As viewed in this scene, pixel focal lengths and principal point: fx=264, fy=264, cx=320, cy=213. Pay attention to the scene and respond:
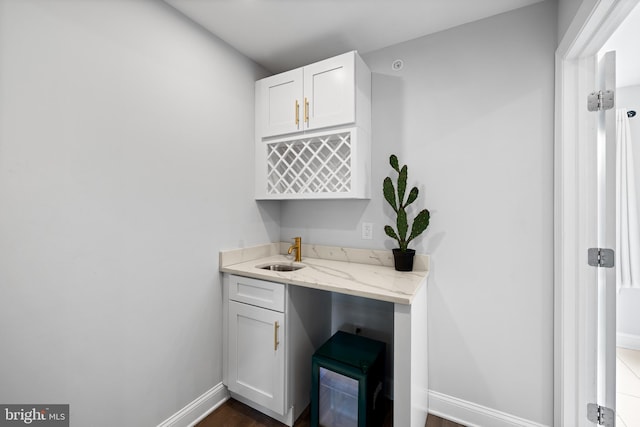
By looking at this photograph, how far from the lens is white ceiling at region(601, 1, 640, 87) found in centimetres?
150

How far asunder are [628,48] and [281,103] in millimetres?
2310

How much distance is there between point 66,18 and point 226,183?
3.47 ft

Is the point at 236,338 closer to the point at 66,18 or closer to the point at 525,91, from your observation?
the point at 66,18

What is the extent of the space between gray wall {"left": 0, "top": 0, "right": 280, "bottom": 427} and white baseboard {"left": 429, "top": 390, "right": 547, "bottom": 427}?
1473 millimetres

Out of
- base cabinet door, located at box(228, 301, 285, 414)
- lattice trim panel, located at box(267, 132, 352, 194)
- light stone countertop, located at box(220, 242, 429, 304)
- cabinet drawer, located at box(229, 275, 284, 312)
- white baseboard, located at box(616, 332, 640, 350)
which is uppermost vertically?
lattice trim panel, located at box(267, 132, 352, 194)

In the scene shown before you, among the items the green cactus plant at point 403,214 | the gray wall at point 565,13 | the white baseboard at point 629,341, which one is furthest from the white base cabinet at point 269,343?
the white baseboard at point 629,341

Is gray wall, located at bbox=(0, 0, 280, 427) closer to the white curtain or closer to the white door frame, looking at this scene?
the white door frame

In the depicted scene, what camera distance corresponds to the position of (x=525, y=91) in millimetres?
1520

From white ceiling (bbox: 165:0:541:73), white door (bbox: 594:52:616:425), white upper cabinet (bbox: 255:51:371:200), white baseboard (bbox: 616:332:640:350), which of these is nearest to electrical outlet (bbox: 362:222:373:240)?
white upper cabinet (bbox: 255:51:371:200)

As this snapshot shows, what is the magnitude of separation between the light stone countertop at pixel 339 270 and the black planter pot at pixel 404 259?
4 cm

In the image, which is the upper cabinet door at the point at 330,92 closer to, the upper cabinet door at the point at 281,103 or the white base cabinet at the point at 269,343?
the upper cabinet door at the point at 281,103

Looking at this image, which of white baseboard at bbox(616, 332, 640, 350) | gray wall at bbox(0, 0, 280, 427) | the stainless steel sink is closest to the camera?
gray wall at bbox(0, 0, 280, 427)

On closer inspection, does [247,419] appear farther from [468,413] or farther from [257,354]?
[468,413]

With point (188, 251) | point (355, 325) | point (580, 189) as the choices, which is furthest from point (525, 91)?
point (188, 251)
